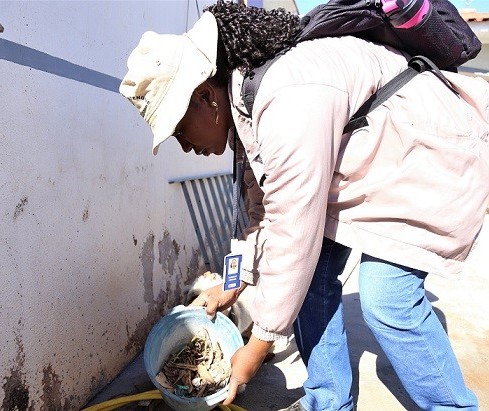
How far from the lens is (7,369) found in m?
1.90

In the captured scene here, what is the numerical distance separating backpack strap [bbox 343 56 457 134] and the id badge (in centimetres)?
71

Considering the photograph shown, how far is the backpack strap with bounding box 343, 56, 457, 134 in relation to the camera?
5.02ft

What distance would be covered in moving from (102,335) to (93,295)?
23cm

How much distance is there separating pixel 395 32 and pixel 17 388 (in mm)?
1853

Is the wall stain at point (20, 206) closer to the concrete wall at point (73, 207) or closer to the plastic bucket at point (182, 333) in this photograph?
the concrete wall at point (73, 207)

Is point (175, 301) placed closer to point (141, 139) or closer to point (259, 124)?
point (141, 139)

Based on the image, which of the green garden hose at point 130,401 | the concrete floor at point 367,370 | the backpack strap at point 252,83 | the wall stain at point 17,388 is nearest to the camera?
the backpack strap at point 252,83

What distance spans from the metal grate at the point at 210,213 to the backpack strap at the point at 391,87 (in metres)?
2.04

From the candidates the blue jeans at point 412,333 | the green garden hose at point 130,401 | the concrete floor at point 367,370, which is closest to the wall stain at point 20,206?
the green garden hose at point 130,401

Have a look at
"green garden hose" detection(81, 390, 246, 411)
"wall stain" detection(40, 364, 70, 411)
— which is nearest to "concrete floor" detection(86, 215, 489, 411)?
"green garden hose" detection(81, 390, 246, 411)

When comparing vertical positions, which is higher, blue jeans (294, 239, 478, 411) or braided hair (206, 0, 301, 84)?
braided hair (206, 0, 301, 84)

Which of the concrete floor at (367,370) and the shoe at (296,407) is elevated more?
the shoe at (296,407)

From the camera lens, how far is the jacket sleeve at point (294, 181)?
4.45 ft

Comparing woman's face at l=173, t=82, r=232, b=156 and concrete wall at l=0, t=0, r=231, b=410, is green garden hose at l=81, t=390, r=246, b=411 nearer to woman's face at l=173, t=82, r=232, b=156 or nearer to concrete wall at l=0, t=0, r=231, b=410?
concrete wall at l=0, t=0, r=231, b=410
